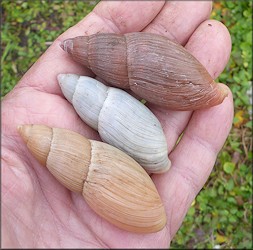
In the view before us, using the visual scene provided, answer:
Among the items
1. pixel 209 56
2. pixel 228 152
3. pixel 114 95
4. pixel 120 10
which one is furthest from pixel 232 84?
pixel 114 95

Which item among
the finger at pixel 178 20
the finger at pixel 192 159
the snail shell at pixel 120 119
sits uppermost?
the finger at pixel 178 20

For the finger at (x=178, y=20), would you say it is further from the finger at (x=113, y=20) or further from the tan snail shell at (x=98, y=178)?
the tan snail shell at (x=98, y=178)

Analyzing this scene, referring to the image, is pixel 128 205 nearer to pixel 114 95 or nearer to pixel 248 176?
pixel 114 95

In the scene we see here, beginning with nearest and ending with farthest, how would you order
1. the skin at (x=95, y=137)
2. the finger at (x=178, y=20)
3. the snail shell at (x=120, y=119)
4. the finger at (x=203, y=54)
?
the skin at (x=95, y=137) < the snail shell at (x=120, y=119) < the finger at (x=203, y=54) < the finger at (x=178, y=20)

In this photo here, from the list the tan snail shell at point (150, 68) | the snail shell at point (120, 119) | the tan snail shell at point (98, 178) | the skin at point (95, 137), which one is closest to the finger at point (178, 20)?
the skin at point (95, 137)

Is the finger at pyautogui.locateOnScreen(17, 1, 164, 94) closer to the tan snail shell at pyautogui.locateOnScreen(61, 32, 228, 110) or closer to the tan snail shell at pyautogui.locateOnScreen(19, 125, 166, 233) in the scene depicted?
the tan snail shell at pyautogui.locateOnScreen(61, 32, 228, 110)
